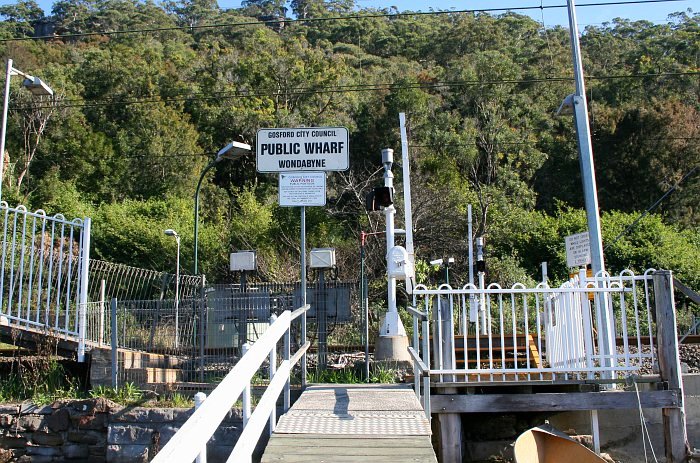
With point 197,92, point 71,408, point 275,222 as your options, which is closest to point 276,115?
point 197,92

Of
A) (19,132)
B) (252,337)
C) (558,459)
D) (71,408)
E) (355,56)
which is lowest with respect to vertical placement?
(558,459)

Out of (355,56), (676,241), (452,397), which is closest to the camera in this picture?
(452,397)

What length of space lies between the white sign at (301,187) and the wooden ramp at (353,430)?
219cm

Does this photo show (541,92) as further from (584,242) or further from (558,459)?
(558,459)

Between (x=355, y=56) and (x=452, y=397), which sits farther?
(x=355, y=56)

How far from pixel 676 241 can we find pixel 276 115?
2218cm

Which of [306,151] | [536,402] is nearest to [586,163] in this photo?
[536,402]

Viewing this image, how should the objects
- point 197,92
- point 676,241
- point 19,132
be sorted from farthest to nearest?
point 197,92
point 19,132
point 676,241

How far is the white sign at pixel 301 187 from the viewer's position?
830 cm

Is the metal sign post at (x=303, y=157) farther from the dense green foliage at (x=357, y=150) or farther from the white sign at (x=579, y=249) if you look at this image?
the dense green foliage at (x=357, y=150)

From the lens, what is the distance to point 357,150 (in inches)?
1619

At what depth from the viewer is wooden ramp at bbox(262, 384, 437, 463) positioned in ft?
17.3

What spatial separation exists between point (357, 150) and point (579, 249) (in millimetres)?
28959

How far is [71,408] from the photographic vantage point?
903cm
